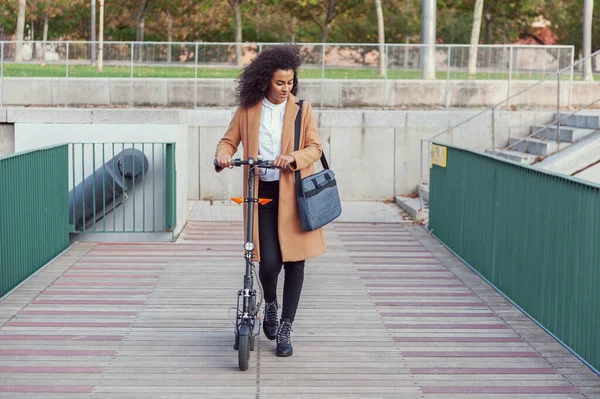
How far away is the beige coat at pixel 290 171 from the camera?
660cm

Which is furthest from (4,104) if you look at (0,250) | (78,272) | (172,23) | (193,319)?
(172,23)

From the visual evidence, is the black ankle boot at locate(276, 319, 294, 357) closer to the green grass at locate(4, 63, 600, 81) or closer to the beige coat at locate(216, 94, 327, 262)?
the beige coat at locate(216, 94, 327, 262)

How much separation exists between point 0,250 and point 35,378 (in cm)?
256

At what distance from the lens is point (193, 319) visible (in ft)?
26.3

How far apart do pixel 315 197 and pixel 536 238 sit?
2233mm

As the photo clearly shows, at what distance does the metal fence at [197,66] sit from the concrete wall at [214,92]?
2cm

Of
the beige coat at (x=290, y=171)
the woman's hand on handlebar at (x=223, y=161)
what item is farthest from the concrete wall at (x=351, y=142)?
the woman's hand on handlebar at (x=223, y=161)

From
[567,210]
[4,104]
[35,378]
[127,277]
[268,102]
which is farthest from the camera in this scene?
[4,104]

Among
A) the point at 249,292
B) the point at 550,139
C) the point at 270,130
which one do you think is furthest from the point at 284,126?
the point at 550,139

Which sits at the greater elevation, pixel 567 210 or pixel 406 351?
pixel 567 210

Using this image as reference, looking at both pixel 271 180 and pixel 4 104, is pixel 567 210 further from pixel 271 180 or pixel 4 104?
pixel 4 104

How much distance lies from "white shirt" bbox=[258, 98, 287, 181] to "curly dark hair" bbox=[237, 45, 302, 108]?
10cm

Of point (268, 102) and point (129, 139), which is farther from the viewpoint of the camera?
point (129, 139)

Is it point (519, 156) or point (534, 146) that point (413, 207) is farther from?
point (534, 146)
